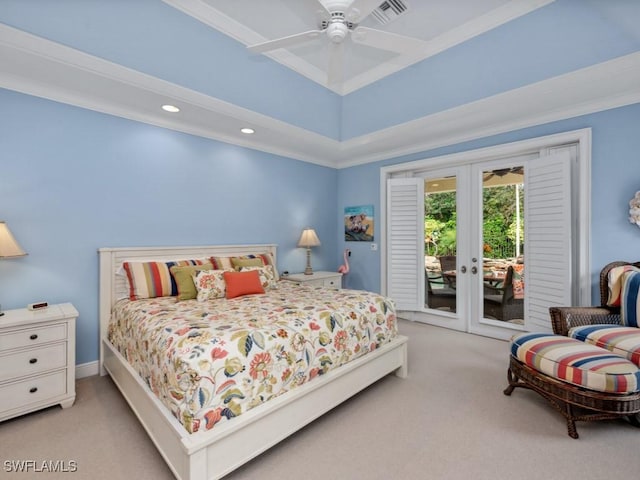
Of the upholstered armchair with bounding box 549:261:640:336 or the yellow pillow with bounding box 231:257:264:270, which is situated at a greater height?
the yellow pillow with bounding box 231:257:264:270

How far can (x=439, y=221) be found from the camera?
166 inches

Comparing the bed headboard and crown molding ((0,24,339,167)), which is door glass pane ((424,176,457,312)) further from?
the bed headboard

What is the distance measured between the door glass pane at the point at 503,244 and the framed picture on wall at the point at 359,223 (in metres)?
1.63

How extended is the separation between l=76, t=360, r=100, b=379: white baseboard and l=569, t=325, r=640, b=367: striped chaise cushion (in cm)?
417

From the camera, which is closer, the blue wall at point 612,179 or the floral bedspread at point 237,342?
the floral bedspread at point 237,342

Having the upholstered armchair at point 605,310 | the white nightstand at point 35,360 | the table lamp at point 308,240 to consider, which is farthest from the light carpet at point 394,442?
the table lamp at point 308,240

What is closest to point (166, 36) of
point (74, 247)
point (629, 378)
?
point (74, 247)

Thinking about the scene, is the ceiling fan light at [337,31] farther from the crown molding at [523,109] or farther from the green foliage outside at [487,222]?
the green foliage outside at [487,222]

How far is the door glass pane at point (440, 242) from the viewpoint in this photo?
4.12 metres

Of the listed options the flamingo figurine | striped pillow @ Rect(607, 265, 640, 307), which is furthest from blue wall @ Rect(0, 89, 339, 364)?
striped pillow @ Rect(607, 265, 640, 307)

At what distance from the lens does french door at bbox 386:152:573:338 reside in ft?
10.3

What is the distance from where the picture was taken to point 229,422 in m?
1.53

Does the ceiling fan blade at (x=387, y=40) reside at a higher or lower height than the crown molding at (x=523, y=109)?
higher

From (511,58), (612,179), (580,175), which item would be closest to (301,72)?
(511,58)
